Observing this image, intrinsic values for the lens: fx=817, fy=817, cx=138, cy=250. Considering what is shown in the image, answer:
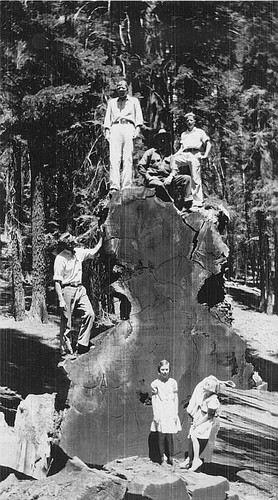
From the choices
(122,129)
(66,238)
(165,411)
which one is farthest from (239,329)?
(122,129)

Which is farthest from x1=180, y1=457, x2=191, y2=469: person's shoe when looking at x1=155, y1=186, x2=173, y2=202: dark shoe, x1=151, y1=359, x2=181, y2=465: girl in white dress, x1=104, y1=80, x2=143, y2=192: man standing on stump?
x1=104, y1=80, x2=143, y2=192: man standing on stump

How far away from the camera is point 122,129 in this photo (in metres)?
10.2

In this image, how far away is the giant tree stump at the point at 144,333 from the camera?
962cm

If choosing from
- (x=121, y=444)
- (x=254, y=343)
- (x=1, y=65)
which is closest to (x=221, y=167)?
(x=254, y=343)

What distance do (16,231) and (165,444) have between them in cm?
362

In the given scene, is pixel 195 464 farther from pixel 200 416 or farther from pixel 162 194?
pixel 162 194

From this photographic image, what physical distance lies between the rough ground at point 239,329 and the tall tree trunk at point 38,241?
200 mm

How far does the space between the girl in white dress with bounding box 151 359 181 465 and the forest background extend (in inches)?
88.2

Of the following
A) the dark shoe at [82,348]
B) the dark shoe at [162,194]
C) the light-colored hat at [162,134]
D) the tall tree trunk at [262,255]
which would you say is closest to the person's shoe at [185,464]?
the dark shoe at [82,348]

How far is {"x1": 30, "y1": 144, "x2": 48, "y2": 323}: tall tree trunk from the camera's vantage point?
1121 centimetres

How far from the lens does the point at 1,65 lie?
1145 cm

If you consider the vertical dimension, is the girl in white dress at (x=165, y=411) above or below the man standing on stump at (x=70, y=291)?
below

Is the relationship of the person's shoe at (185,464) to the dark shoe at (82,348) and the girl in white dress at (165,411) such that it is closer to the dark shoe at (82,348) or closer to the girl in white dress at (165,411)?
the girl in white dress at (165,411)

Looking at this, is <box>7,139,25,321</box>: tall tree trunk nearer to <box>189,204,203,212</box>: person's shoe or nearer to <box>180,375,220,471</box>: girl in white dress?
<box>189,204,203,212</box>: person's shoe
